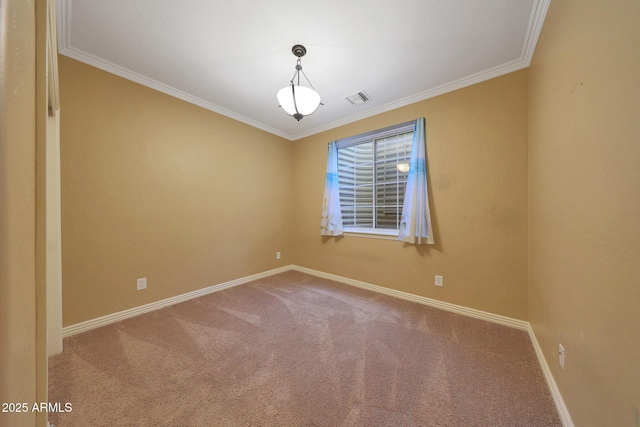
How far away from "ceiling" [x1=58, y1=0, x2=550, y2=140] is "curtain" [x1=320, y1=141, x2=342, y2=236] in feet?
3.22

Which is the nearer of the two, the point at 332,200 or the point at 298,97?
the point at 298,97

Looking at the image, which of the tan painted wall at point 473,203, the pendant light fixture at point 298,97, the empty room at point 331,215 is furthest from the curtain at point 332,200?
Answer: the pendant light fixture at point 298,97

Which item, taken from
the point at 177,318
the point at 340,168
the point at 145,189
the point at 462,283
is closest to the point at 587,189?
the point at 462,283

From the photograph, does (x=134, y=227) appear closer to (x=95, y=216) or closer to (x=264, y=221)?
(x=95, y=216)

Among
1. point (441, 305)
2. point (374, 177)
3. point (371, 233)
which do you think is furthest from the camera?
point (374, 177)

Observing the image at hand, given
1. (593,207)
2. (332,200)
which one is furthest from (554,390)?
(332,200)

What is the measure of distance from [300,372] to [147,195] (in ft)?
7.54

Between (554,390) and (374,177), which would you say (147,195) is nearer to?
(374,177)

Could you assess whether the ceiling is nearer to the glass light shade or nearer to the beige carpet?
the glass light shade

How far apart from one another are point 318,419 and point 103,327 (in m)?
2.15

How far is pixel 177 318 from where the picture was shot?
2156 mm

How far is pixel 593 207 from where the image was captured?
92 centimetres

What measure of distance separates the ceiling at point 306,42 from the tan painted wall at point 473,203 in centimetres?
27

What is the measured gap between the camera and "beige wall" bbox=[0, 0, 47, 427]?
1.10 ft
